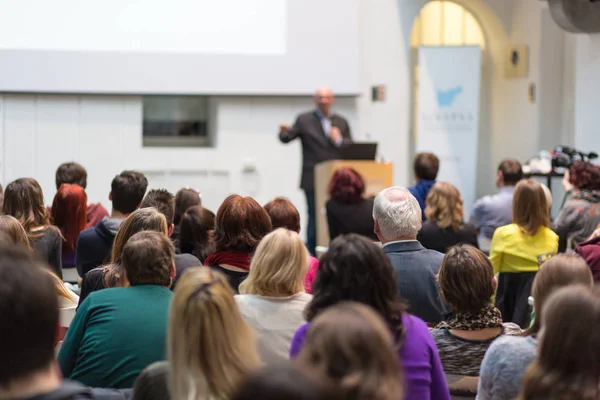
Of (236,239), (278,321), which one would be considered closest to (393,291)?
(278,321)

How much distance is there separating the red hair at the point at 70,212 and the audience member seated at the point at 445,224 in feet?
6.55

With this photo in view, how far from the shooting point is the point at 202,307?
84.8 inches

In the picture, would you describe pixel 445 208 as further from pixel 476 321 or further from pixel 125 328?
pixel 125 328

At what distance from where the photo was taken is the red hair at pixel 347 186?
668 centimetres

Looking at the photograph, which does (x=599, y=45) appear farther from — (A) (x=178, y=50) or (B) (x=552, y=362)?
(B) (x=552, y=362)

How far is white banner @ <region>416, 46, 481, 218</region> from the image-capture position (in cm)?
1104

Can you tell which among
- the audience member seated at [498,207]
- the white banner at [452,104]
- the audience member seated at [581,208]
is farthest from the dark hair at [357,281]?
the white banner at [452,104]

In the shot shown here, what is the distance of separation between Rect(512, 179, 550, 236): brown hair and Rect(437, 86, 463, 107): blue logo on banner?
589 cm

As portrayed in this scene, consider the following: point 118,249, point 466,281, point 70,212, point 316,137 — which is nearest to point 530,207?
point 466,281

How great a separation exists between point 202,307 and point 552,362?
772 mm

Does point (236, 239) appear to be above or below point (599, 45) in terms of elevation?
below

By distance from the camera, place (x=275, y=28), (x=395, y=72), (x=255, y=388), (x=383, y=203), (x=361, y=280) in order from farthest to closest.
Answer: (x=395, y=72)
(x=275, y=28)
(x=383, y=203)
(x=361, y=280)
(x=255, y=388)

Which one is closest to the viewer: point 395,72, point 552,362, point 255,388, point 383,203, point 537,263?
point 255,388

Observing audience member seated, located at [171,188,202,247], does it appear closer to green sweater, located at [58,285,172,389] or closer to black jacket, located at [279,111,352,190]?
green sweater, located at [58,285,172,389]
